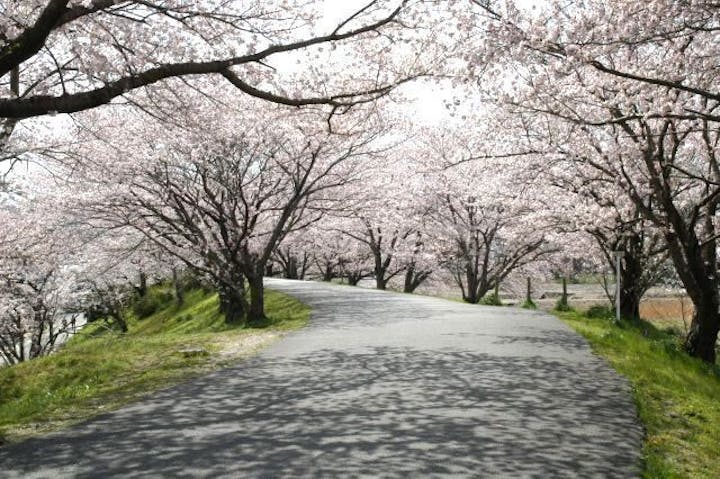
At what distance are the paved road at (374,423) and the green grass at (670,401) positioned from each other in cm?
21

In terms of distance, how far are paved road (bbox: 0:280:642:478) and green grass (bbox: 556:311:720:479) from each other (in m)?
0.21

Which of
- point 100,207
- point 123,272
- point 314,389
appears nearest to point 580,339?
point 314,389

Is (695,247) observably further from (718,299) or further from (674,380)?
(674,380)

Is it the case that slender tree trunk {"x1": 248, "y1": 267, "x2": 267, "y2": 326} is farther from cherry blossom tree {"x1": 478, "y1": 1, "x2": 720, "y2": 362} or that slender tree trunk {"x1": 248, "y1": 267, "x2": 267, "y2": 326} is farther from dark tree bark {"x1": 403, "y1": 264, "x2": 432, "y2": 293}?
dark tree bark {"x1": 403, "y1": 264, "x2": 432, "y2": 293}

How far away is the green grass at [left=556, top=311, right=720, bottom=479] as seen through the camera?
5042 millimetres

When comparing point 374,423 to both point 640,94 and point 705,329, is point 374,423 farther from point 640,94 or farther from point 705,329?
point 705,329

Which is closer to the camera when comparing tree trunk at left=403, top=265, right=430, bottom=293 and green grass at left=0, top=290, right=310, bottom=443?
green grass at left=0, top=290, right=310, bottom=443

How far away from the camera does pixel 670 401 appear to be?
725 cm

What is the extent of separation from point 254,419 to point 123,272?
2740 centimetres

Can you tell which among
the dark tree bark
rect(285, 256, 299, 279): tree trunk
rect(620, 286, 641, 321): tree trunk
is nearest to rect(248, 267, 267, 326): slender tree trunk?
rect(620, 286, 641, 321): tree trunk

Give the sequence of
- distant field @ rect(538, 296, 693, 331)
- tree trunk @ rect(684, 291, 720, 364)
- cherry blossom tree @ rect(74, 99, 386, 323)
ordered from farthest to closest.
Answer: distant field @ rect(538, 296, 693, 331), cherry blossom tree @ rect(74, 99, 386, 323), tree trunk @ rect(684, 291, 720, 364)

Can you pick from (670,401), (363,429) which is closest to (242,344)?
(363,429)

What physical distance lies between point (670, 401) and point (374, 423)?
3.69m

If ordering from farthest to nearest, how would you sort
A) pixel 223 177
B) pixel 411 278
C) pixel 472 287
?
pixel 411 278, pixel 472 287, pixel 223 177
